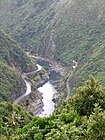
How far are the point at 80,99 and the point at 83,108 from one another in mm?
1521

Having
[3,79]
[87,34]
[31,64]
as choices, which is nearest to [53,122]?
[3,79]

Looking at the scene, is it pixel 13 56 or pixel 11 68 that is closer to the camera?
pixel 11 68

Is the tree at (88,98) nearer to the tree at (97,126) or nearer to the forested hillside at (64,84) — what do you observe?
the forested hillside at (64,84)

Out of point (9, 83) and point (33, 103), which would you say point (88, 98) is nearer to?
point (33, 103)

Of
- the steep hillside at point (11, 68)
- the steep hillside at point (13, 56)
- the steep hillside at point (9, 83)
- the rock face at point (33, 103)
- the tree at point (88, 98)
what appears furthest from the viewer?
the steep hillside at point (13, 56)

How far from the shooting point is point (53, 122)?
28172 millimetres

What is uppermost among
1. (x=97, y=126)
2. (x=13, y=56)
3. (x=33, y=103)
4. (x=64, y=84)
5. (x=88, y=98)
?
(x=13, y=56)

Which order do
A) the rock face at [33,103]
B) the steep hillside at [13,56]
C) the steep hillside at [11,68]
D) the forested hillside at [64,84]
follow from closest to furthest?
the forested hillside at [64,84] < the rock face at [33,103] < the steep hillside at [11,68] < the steep hillside at [13,56]

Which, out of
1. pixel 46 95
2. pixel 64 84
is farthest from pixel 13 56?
pixel 64 84

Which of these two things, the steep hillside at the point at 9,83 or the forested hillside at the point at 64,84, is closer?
the forested hillside at the point at 64,84

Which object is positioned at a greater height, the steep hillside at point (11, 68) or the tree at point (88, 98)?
the steep hillside at point (11, 68)

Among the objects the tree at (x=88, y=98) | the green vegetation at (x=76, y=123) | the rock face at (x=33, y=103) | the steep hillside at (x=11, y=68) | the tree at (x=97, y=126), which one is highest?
the steep hillside at (x=11, y=68)

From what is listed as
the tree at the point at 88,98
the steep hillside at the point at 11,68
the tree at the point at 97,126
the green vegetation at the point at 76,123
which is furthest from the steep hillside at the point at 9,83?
the tree at the point at 97,126

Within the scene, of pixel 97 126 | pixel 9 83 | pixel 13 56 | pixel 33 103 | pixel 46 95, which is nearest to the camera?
pixel 97 126
